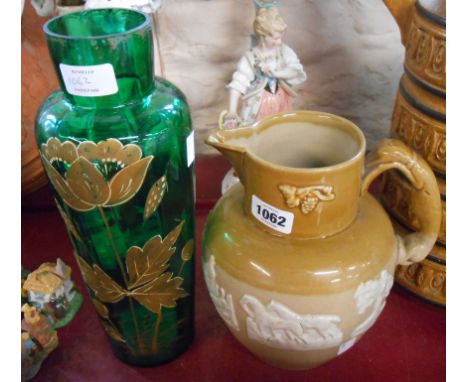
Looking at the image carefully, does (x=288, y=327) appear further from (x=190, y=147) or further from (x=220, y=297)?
(x=190, y=147)

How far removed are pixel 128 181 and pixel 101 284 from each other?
18 cm

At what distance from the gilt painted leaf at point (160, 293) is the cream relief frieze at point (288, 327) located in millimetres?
127

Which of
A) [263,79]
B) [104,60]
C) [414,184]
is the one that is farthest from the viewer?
[263,79]

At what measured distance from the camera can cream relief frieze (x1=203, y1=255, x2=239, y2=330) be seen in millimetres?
613

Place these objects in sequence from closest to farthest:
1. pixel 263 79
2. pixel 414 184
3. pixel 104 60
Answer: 1. pixel 104 60
2. pixel 414 184
3. pixel 263 79

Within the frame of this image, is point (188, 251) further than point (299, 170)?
Yes

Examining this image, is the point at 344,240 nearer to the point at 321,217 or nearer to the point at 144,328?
the point at 321,217

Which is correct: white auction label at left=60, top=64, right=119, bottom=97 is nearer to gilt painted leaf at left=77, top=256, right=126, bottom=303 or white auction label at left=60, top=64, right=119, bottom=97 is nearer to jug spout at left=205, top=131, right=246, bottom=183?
jug spout at left=205, top=131, right=246, bottom=183

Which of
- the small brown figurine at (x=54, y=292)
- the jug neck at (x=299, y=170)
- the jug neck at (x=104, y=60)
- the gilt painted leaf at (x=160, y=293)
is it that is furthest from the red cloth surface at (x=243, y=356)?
the jug neck at (x=104, y=60)

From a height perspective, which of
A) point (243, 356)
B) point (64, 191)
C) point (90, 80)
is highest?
point (90, 80)

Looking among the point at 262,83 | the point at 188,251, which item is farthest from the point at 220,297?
the point at 262,83

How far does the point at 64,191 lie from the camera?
0.57m

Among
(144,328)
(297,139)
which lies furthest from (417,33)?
(144,328)

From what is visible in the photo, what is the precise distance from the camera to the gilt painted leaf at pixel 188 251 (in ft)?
2.20
